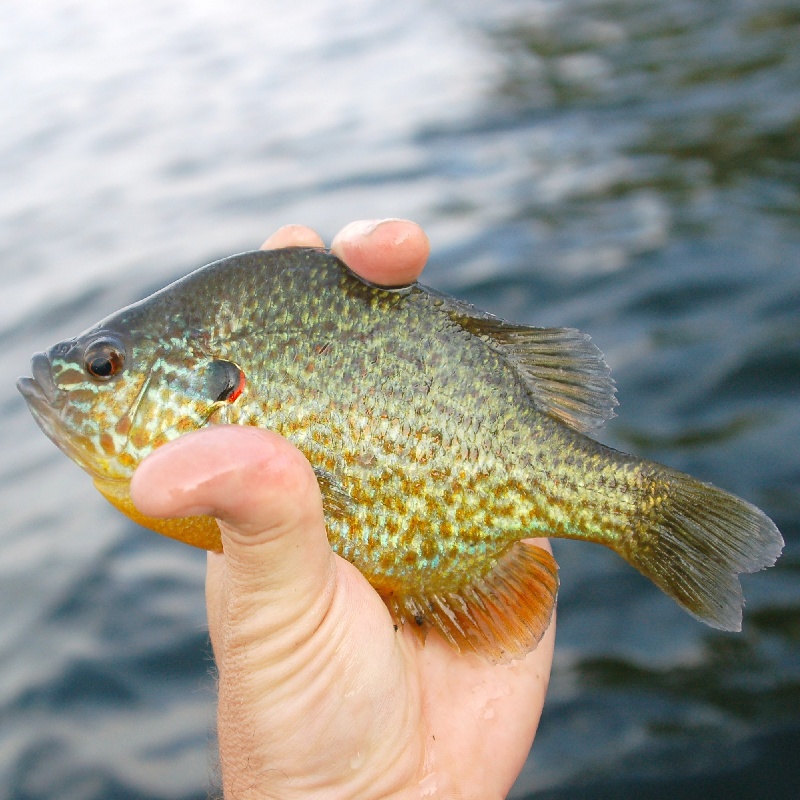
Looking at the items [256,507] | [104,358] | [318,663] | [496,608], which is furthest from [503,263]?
[256,507]

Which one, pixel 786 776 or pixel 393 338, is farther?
pixel 786 776

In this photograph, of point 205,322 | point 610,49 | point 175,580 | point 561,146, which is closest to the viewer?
point 205,322

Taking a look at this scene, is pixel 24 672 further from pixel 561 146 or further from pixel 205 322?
pixel 561 146

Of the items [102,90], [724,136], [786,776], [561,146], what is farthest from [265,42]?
[786,776]

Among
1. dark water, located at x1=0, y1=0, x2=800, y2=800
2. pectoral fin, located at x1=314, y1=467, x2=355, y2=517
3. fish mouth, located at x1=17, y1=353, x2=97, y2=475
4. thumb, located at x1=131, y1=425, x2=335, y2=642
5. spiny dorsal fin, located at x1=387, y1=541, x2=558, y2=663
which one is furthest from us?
dark water, located at x1=0, y1=0, x2=800, y2=800

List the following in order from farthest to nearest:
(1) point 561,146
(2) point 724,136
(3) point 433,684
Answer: (1) point 561,146, (2) point 724,136, (3) point 433,684

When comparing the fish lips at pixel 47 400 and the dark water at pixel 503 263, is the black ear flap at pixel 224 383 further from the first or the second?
the dark water at pixel 503 263

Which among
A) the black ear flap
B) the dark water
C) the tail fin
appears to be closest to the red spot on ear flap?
the black ear flap

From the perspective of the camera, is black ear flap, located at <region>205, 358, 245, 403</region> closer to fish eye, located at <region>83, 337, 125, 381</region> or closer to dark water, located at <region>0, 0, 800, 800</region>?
fish eye, located at <region>83, 337, 125, 381</region>
